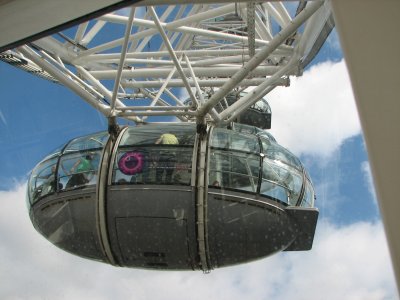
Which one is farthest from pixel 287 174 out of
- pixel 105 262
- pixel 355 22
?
pixel 355 22

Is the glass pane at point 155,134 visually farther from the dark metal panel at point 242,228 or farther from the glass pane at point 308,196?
the glass pane at point 308,196

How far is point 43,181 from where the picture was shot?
8.16 m

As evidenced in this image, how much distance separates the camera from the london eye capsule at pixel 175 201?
23.2 feet

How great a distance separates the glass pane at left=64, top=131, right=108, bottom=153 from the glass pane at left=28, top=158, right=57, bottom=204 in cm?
34

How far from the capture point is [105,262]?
25.6ft

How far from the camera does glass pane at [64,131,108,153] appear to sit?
8.02 m

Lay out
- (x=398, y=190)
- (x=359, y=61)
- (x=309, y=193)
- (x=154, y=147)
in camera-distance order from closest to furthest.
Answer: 1. (x=398, y=190)
2. (x=359, y=61)
3. (x=154, y=147)
4. (x=309, y=193)

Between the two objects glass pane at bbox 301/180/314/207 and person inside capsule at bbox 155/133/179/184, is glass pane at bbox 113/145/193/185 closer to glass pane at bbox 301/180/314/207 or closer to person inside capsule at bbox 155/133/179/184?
person inside capsule at bbox 155/133/179/184

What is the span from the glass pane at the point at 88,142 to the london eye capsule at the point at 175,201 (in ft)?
0.09

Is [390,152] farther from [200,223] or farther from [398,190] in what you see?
[200,223]

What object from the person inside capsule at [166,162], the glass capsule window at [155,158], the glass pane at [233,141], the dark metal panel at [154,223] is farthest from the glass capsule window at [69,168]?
the glass pane at [233,141]

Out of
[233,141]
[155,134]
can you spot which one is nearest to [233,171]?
[233,141]

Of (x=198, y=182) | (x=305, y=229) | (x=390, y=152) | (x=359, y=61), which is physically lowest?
(x=305, y=229)

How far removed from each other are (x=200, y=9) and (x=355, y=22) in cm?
986
